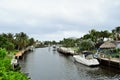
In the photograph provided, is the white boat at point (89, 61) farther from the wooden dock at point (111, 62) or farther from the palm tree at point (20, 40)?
the palm tree at point (20, 40)

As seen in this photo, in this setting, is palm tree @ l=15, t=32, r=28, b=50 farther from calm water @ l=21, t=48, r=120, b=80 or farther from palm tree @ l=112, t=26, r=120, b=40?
calm water @ l=21, t=48, r=120, b=80

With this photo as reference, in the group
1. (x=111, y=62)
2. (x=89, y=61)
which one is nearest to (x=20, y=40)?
(x=89, y=61)

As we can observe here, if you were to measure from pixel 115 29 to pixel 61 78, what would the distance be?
404 ft

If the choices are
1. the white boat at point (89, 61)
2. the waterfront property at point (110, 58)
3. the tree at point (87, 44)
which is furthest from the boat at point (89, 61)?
the tree at point (87, 44)

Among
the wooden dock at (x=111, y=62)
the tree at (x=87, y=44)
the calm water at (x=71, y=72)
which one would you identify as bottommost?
the calm water at (x=71, y=72)

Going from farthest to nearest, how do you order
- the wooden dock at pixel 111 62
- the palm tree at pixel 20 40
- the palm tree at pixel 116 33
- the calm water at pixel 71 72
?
1. the palm tree at pixel 20 40
2. the palm tree at pixel 116 33
3. the wooden dock at pixel 111 62
4. the calm water at pixel 71 72

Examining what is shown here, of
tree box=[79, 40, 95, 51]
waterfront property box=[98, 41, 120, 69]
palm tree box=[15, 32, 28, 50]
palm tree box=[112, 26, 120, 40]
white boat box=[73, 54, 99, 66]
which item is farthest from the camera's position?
palm tree box=[15, 32, 28, 50]

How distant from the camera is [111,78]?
149ft

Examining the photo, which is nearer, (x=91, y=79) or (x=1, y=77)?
(x=1, y=77)

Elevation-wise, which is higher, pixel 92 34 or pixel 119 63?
pixel 92 34

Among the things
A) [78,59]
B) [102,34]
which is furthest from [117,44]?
[102,34]

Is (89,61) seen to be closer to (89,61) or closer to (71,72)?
(89,61)

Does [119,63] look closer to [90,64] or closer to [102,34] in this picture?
[90,64]

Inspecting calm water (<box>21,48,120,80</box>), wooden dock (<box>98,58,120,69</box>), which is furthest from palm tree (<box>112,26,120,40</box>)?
calm water (<box>21,48,120,80</box>)
